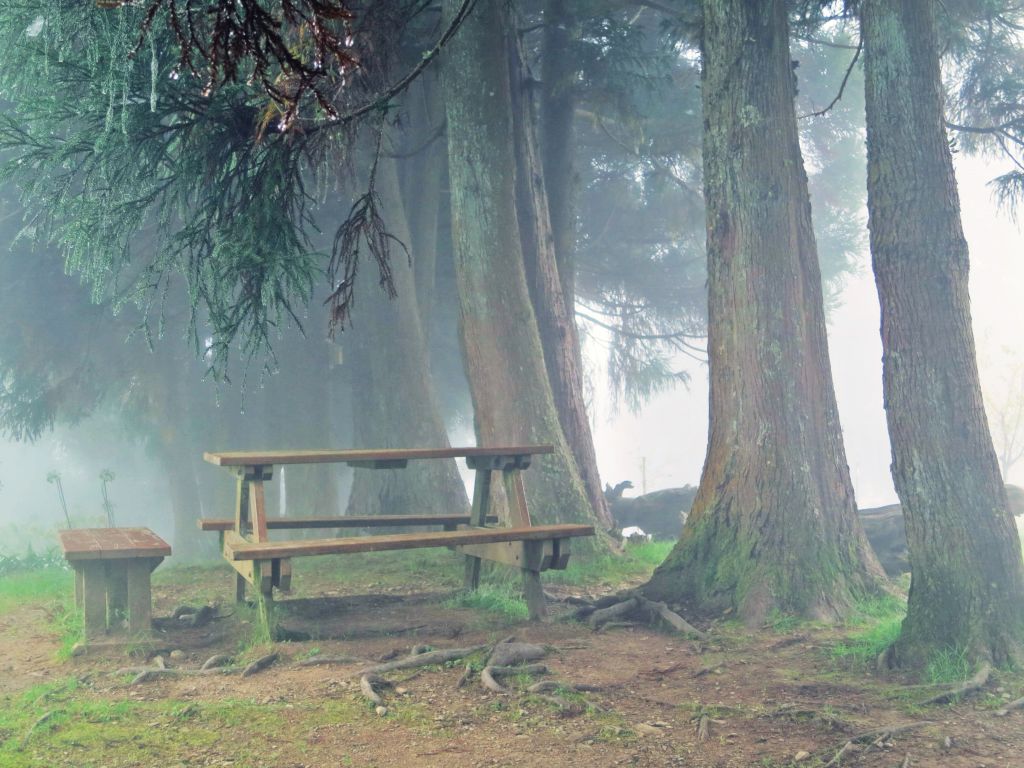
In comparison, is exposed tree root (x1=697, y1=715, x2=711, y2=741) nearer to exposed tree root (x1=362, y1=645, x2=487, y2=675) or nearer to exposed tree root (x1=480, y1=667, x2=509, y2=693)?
exposed tree root (x1=480, y1=667, x2=509, y2=693)

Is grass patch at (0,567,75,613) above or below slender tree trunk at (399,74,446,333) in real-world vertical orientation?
below

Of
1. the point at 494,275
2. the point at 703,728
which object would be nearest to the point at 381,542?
the point at 703,728

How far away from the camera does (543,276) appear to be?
1180cm

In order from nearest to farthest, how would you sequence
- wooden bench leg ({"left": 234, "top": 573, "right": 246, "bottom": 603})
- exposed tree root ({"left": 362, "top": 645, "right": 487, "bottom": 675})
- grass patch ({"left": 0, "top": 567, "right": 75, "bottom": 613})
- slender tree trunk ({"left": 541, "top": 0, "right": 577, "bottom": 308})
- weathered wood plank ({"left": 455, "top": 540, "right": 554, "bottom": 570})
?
1. exposed tree root ({"left": 362, "top": 645, "right": 487, "bottom": 675})
2. weathered wood plank ({"left": 455, "top": 540, "right": 554, "bottom": 570})
3. wooden bench leg ({"left": 234, "top": 573, "right": 246, "bottom": 603})
4. grass patch ({"left": 0, "top": 567, "right": 75, "bottom": 613})
5. slender tree trunk ({"left": 541, "top": 0, "right": 577, "bottom": 308})

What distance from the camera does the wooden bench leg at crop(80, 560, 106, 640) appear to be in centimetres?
643

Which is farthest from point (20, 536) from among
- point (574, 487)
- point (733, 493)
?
point (733, 493)

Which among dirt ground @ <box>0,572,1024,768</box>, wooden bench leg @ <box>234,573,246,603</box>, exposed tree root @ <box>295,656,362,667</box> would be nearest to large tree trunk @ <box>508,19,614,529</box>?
wooden bench leg @ <box>234,573,246,603</box>

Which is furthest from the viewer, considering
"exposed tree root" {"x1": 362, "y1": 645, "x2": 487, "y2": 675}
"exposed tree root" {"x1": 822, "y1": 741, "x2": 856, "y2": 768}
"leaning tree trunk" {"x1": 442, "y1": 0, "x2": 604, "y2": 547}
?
"leaning tree trunk" {"x1": 442, "y1": 0, "x2": 604, "y2": 547}

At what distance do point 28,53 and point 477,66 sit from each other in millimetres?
4672

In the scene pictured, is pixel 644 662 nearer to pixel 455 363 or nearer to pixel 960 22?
pixel 960 22

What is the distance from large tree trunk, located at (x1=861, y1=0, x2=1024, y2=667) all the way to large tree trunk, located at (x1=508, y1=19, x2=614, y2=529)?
5651mm

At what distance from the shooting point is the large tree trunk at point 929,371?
5531 mm

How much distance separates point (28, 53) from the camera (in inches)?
228

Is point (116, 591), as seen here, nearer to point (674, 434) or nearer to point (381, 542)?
point (381, 542)
